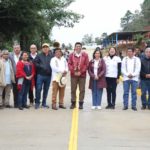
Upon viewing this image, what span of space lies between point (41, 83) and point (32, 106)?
2.84 ft

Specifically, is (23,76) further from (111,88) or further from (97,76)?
(111,88)

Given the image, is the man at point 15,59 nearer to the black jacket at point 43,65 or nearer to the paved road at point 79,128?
the black jacket at point 43,65

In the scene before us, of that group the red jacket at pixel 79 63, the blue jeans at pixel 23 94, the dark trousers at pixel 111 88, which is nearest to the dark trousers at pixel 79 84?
the red jacket at pixel 79 63

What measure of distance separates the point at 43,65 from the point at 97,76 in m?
1.69

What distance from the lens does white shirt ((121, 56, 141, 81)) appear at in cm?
1644

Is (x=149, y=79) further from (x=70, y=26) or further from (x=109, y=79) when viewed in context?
(x=70, y=26)

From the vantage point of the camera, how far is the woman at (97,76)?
16.4m

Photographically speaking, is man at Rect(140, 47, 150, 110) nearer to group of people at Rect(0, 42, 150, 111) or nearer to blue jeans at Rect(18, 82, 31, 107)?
group of people at Rect(0, 42, 150, 111)

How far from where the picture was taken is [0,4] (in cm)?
3019

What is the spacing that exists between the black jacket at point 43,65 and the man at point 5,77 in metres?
0.80

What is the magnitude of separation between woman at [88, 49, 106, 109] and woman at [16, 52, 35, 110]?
1831mm

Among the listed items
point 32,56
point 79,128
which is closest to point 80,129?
point 79,128

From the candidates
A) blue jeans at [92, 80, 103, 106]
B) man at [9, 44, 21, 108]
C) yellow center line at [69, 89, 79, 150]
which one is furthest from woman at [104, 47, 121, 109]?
man at [9, 44, 21, 108]

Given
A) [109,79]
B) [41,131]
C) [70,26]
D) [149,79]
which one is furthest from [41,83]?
[70,26]
